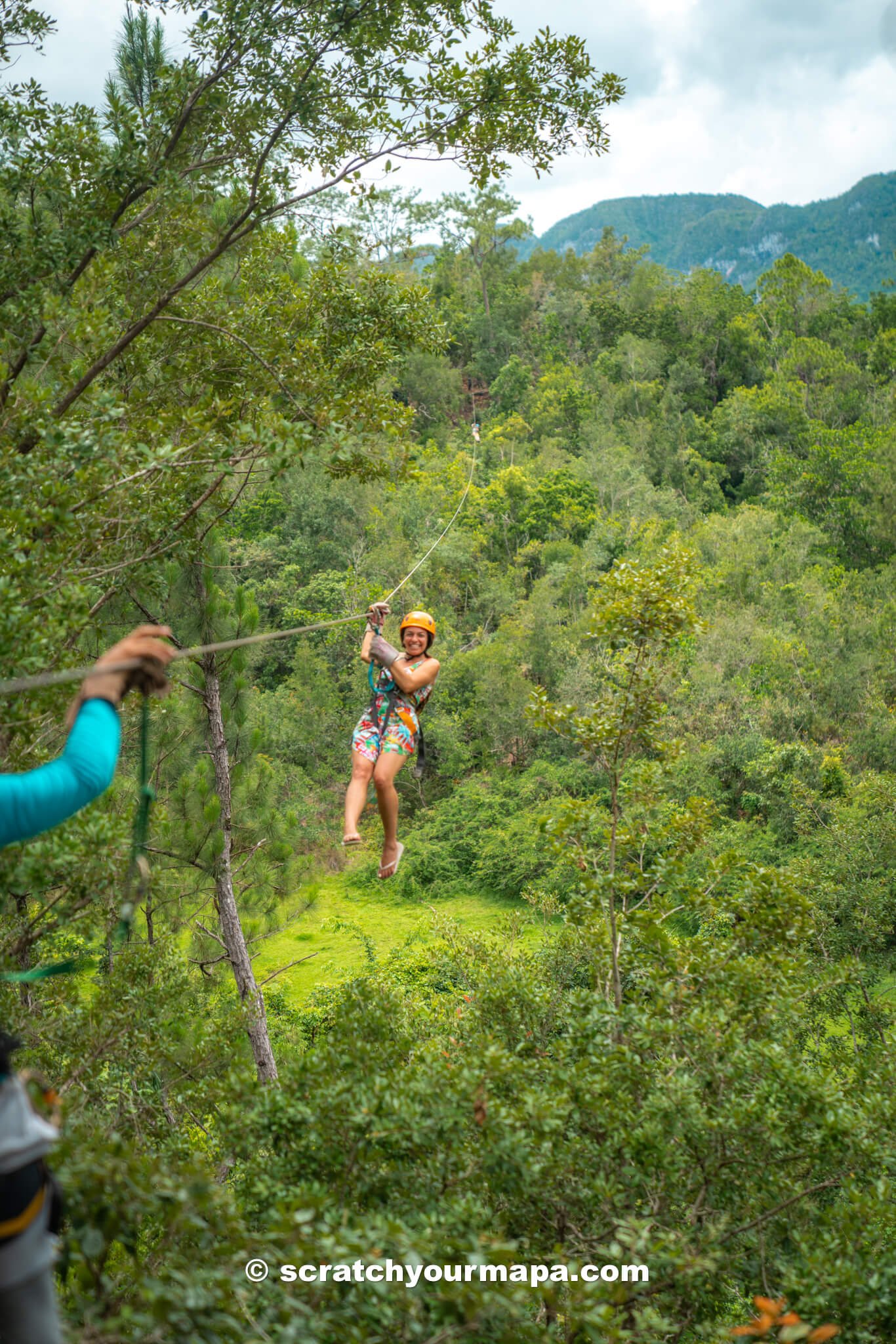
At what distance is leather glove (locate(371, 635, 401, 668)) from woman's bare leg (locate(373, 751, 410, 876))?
0.63 metres

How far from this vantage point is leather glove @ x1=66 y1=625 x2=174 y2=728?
234 cm

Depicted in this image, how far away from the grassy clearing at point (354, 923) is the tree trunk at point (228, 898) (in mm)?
6721

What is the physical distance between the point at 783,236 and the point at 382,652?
184524mm

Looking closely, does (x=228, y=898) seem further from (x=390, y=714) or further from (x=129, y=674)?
(x=129, y=674)

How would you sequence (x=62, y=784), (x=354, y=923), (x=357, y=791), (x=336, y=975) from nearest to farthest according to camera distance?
1. (x=62, y=784)
2. (x=357, y=791)
3. (x=336, y=975)
4. (x=354, y=923)

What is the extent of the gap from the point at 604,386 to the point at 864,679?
23527 millimetres

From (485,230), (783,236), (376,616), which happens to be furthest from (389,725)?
(783,236)

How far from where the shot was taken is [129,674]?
2447 mm

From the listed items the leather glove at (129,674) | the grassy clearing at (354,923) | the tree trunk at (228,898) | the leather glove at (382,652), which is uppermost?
the leather glove at (129,674)

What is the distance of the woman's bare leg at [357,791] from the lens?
589 cm

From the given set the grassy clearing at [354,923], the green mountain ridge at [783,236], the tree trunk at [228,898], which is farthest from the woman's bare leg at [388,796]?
the green mountain ridge at [783,236]

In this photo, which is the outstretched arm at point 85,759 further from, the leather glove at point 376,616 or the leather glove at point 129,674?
the leather glove at point 376,616

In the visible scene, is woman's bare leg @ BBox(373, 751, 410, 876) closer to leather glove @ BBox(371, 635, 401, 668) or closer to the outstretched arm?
leather glove @ BBox(371, 635, 401, 668)

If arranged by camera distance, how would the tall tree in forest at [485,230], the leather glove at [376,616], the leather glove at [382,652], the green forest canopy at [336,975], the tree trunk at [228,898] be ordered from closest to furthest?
the green forest canopy at [336,975], the leather glove at [376,616], the leather glove at [382,652], the tree trunk at [228,898], the tall tree in forest at [485,230]
